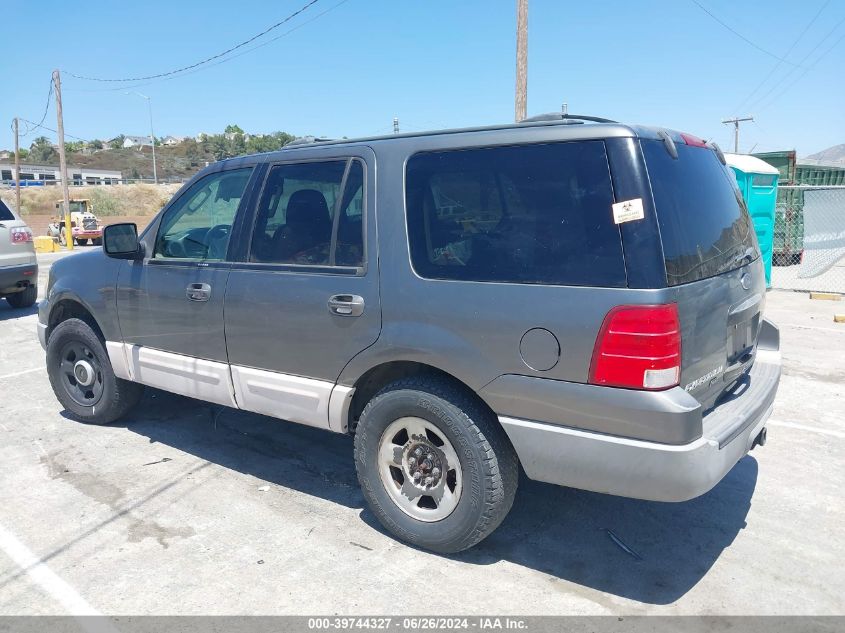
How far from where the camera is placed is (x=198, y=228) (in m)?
4.47

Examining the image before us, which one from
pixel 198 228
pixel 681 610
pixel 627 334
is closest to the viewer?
pixel 627 334

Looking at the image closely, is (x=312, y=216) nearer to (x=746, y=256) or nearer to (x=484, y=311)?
(x=484, y=311)

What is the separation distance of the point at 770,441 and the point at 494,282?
3.06m

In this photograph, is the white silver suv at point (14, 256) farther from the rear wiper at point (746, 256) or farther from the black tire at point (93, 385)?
the rear wiper at point (746, 256)

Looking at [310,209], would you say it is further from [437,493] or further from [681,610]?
[681,610]

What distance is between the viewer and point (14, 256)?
10156 millimetres

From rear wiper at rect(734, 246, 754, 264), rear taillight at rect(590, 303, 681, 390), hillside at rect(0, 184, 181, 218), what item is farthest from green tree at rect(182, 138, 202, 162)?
rear taillight at rect(590, 303, 681, 390)

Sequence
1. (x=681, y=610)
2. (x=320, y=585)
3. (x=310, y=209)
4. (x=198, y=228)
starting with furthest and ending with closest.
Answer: (x=198, y=228), (x=310, y=209), (x=320, y=585), (x=681, y=610)

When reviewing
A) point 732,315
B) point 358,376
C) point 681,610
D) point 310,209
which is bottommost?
point 681,610

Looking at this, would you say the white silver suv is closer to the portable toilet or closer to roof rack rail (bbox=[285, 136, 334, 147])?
roof rack rail (bbox=[285, 136, 334, 147])

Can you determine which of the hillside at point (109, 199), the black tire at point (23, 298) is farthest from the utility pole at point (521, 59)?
the hillside at point (109, 199)

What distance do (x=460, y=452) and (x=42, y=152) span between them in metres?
132

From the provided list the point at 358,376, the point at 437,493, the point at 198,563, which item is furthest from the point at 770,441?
the point at 198,563

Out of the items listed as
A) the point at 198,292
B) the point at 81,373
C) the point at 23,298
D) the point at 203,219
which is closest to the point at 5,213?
the point at 23,298
